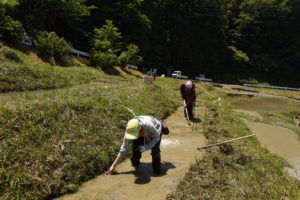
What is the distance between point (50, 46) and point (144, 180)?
53.7 feet

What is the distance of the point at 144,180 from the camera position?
9.64 metres

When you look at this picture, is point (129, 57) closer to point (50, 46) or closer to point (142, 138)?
point (50, 46)

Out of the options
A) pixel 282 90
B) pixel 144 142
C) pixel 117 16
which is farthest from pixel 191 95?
pixel 282 90

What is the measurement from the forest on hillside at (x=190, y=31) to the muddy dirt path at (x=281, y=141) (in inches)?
473

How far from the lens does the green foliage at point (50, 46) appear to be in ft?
79.5

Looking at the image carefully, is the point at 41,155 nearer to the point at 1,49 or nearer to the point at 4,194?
the point at 4,194

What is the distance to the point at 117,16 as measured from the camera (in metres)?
43.2

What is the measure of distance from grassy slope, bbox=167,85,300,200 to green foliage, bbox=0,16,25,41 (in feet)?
40.6

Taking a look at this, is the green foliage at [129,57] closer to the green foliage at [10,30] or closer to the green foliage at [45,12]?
the green foliage at [45,12]

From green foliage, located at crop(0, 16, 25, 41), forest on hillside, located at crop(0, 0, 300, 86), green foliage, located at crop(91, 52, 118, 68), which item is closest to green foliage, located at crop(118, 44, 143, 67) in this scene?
forest on hillside, located at crop(0, 0, 300, 86)

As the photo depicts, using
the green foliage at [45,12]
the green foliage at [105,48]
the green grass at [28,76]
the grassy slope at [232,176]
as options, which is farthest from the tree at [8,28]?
the grassy slope at [232,176]

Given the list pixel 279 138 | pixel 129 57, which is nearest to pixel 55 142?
pixel 279 138

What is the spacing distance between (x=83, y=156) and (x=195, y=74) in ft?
171

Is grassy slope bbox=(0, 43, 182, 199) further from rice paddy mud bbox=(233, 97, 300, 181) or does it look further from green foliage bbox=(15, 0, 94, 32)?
green foliage bbox=(15, 0, 94, 32)
